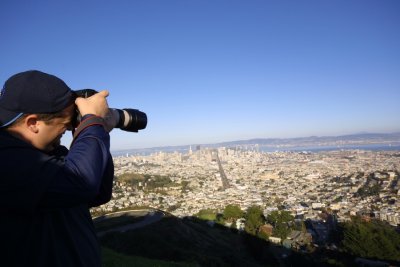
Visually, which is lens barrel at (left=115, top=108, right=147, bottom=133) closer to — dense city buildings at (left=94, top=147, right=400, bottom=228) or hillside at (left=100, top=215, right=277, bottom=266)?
hillside at (left=100, top=215, right=277, bottom=266)

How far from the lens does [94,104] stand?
3.47ft

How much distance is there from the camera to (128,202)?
84.3 ft

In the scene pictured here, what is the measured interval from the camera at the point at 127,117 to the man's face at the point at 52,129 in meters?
0.12

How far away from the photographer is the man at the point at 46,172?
80 centimetres

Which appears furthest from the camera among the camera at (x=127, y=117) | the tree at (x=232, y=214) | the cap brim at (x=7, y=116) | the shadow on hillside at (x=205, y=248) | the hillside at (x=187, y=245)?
the tree at (x=232, y=214)

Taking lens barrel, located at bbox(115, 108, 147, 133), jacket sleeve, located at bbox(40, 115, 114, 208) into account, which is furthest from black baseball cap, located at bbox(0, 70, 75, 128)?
lens barrel, located at bbox(115, 108, 147, 133)

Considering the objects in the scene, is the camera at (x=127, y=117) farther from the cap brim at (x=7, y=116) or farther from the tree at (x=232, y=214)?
the tree at (x=232, y=214)

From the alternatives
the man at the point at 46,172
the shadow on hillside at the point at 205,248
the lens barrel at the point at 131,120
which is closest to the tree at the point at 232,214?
the shadow on hillside at the point at 205,248

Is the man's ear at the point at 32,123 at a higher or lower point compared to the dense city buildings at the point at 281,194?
higher

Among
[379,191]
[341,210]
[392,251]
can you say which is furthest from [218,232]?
[379,191]

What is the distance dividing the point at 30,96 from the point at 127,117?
0.42 metres

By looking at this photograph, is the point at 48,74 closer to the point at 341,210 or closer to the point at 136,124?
the point at 136,124

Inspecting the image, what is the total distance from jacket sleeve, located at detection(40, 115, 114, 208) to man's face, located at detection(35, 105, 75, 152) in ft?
0.20

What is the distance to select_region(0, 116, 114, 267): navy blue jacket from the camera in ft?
2.60
